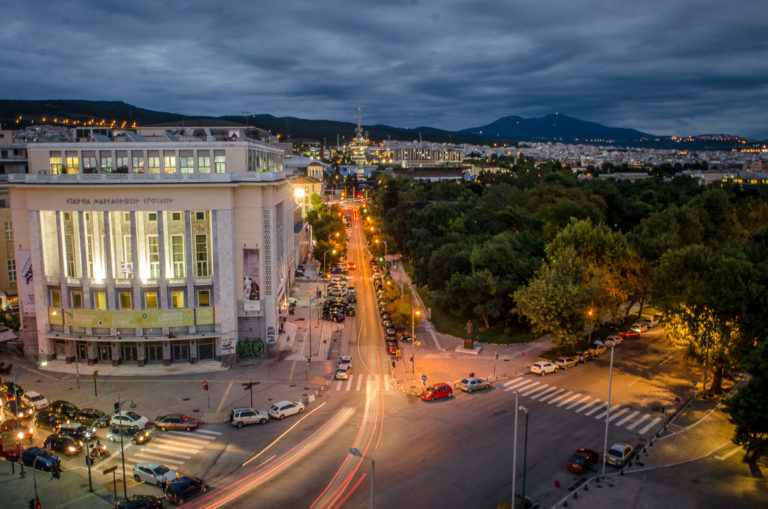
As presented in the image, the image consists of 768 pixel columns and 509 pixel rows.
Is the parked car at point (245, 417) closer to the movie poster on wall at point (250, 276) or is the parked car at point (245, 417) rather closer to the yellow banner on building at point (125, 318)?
the yellow banner on building at point (125, 318)

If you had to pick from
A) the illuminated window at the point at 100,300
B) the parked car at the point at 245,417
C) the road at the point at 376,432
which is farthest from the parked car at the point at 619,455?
the illuminated window at the point at 100,300

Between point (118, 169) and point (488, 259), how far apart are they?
36730 mm

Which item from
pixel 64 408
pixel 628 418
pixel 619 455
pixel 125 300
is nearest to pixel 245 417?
pixel 64 408

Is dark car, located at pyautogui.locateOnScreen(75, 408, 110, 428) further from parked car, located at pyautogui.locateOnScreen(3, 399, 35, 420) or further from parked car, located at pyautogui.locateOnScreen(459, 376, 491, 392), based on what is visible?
parked car, located at pyautogui.locateOnScreen(459, 376, 491, 392)

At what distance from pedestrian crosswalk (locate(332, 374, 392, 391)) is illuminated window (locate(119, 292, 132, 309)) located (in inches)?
725

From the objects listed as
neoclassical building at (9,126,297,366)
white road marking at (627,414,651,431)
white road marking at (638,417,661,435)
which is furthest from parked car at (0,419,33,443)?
white road marking at (638,417,661,435)

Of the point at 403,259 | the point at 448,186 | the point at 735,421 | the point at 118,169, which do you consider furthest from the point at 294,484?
the point at 448,186

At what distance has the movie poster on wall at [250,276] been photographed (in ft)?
155

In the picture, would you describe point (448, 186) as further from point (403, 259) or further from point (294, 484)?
point (294, 484)

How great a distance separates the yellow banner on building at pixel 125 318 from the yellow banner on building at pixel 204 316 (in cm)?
95

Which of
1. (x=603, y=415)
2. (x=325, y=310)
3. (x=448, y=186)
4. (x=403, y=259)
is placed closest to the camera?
(x=603, y=415)

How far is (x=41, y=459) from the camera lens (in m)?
28.8

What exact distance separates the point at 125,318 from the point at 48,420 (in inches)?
434

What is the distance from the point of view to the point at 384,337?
182ft
